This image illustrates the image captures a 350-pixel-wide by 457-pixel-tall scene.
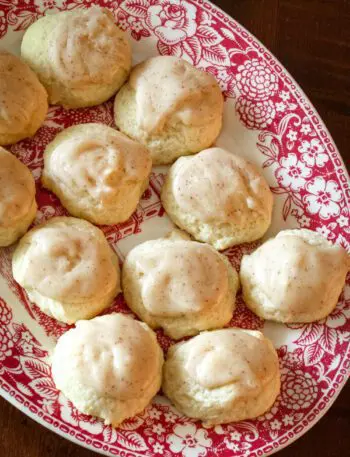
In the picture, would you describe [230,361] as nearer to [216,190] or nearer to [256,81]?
[216,190]

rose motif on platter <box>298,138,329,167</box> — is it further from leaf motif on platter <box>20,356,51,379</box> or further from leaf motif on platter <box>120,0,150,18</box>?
leaf motif on platter <box>20,356,51,379</box>

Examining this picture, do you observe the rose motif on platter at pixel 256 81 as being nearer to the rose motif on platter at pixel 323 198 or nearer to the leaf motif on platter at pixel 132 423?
the rose motif on platter at pixel 323 198

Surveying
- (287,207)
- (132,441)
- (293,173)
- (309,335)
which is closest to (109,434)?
(132,441)

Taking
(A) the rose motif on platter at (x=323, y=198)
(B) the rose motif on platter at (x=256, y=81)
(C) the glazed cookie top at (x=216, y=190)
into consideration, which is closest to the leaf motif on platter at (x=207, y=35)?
(B) the rose motif on platter at (x=256, y=81)

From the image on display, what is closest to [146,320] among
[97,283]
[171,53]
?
[97,283]

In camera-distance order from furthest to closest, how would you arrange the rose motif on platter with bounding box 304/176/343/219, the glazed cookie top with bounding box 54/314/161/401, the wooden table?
1. the wooden table
2. the rose motif on platter with bounding box 304/176/343/219
3. the glazed cookie top with bounding box 54/314/161/401

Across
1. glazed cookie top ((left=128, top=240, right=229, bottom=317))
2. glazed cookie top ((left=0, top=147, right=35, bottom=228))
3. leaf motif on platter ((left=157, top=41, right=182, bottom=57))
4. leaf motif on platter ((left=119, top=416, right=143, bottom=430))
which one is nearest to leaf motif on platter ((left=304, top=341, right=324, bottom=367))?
glazed cookie top ((left=128, top=240, right=229, bottom=317))
